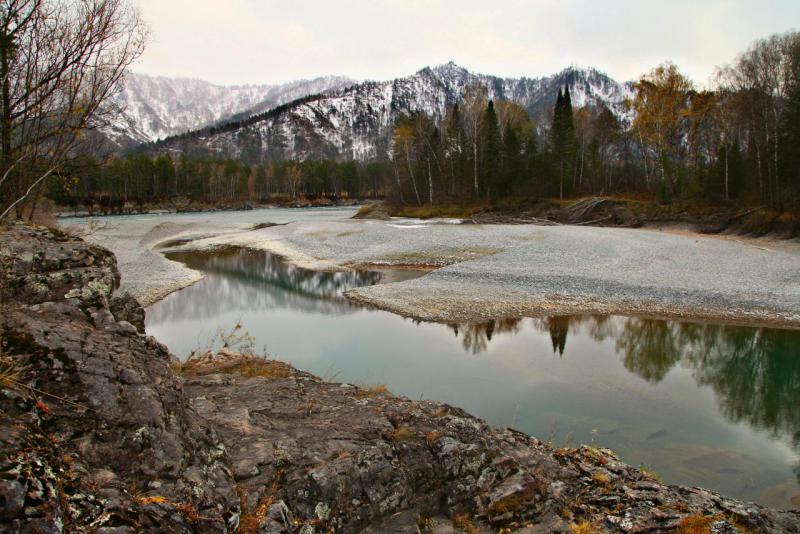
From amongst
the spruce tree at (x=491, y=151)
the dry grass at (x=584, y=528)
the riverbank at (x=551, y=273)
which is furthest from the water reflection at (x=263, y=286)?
the spruce tree at (x=491, y=151)

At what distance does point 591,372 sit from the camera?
12.9 meters

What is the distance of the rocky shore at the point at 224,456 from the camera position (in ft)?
9.96

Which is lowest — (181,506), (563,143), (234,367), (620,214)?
(234,367)

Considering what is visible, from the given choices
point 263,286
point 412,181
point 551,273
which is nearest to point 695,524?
point 551,273

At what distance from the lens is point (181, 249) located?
1542 inches

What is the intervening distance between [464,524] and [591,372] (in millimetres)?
9535

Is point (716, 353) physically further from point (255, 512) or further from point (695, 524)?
point (255, 512)

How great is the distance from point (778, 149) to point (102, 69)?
1894 inches

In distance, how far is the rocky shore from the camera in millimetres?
3035

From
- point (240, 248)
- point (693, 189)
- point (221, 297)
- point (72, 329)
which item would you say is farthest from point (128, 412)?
point (693, 189)

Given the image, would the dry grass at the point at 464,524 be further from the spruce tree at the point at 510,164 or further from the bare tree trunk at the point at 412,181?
the bare tree trunk at the point at 412,181

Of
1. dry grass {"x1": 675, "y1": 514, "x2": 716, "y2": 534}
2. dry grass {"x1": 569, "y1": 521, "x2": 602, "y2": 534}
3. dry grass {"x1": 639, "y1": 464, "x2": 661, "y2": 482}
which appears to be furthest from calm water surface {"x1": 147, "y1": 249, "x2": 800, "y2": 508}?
dry grass {"x1": 569, "y1": 521, "x2": 602, "y2": 534}

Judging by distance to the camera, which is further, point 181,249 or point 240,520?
point 181,249

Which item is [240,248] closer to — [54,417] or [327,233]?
[327,233]
